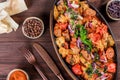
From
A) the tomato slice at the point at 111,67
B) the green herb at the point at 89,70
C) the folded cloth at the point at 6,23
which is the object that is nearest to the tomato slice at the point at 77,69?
the green herb at the point at 89,70

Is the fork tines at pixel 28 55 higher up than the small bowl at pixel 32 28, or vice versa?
the small bowl at pixel 32 28

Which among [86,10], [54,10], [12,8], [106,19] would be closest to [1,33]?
[12,8]

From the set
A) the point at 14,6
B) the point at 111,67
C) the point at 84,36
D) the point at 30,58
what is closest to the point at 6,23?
the point at 14,6

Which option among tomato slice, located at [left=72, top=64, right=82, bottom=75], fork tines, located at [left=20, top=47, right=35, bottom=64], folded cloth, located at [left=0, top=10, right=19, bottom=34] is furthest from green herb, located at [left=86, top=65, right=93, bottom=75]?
folded cloth, located at [left=0, top=10, right=19, bottom=34]

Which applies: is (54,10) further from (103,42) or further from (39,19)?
(103,42)

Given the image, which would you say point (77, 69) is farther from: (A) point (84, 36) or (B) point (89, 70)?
(A) point (84, 36)

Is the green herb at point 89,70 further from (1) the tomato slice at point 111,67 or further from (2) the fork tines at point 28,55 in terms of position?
(2) the fork tines at point 28,55
